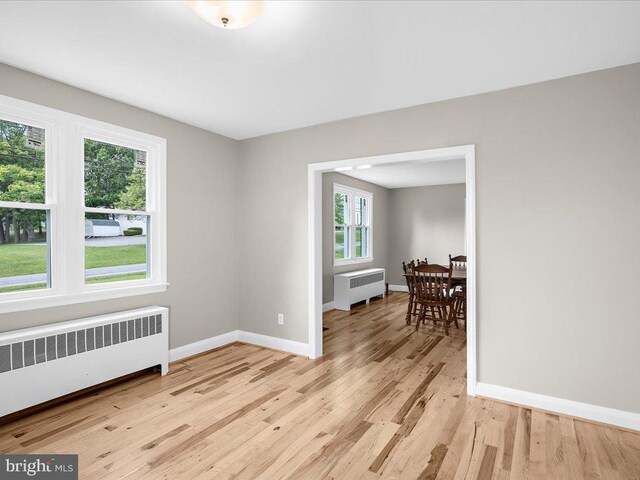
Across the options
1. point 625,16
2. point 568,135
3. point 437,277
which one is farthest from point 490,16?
point 437,277

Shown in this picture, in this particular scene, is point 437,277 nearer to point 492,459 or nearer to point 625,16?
point 492,459

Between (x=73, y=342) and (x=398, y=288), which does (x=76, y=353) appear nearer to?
(x=73, y=342)

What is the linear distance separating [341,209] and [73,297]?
17.3 feet

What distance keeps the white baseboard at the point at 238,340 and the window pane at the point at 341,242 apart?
2975mm

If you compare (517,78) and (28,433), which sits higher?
(517,78)

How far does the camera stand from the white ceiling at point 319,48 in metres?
2.03

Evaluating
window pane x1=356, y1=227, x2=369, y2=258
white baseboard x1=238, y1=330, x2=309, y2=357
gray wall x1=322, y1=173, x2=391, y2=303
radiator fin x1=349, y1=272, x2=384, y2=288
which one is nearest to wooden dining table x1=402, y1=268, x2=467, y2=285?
radiator fin x1=349, y1=272, x2=384, y2=288

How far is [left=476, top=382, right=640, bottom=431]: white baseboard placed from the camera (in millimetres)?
2584

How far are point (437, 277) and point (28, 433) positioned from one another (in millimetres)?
4736

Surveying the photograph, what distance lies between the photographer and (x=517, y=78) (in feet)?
9.34

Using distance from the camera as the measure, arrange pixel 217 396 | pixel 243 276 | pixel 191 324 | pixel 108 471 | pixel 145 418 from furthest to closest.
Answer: pixel 243 276
pixel 191 324
pixel 217 396
pixel 145 418
pixel 108 471

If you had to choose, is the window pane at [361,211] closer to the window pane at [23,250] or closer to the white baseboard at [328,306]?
the white baseboard at [328,306]

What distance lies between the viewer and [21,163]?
9.43 feet

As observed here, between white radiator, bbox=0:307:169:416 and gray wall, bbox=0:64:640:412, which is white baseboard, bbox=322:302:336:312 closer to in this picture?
gray wall, bbox=0:64:640:412
